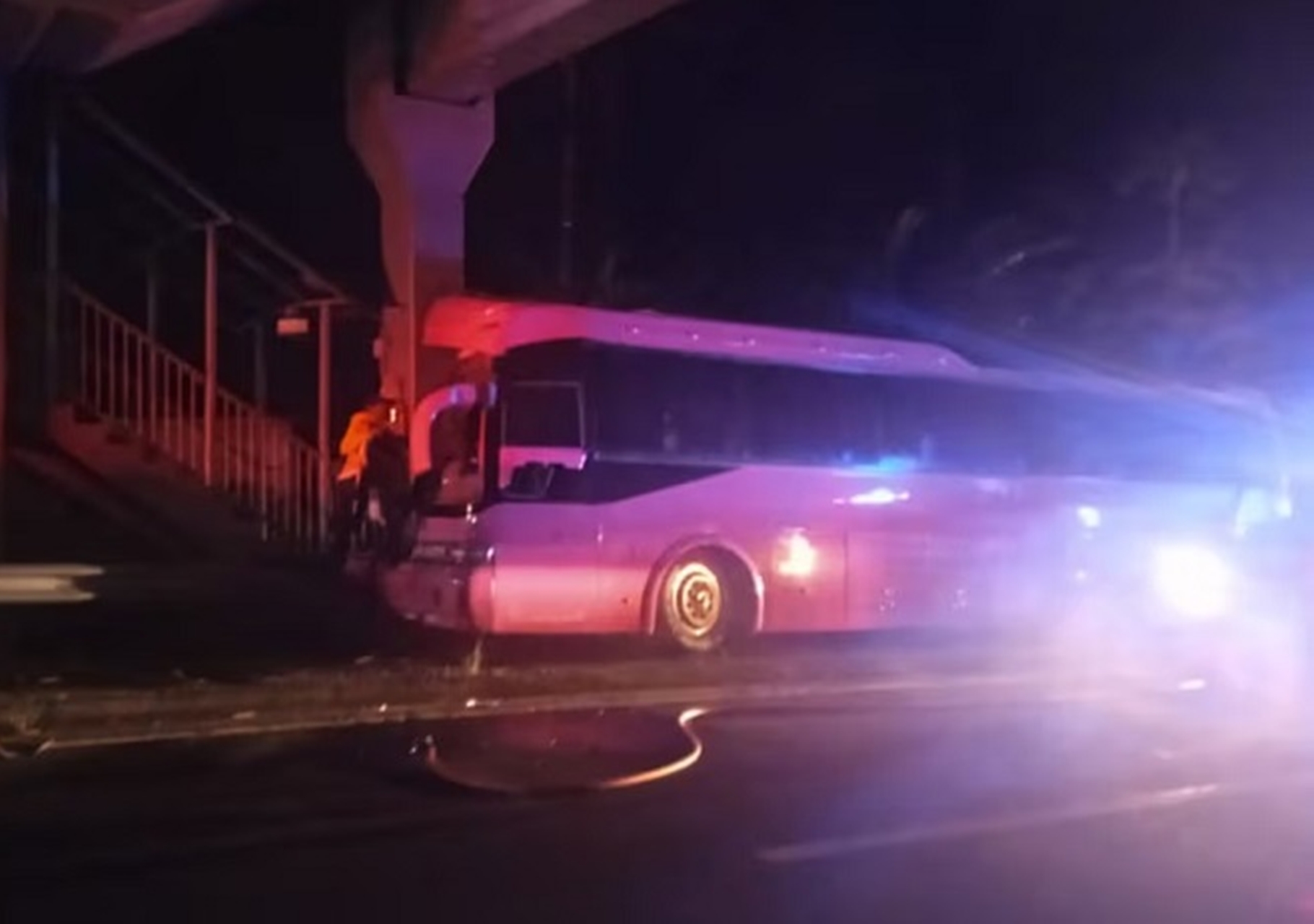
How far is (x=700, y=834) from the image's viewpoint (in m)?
9.66

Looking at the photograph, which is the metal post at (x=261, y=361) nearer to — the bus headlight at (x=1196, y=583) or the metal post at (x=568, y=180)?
the metal post at (x=568, y=180)

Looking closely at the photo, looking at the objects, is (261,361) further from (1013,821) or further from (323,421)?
(1013,821)

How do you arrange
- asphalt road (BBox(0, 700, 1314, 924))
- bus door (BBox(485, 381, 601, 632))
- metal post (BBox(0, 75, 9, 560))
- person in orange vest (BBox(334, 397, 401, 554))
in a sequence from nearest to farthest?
asphalt road (BBox(0, 700, 1314, 924)) < bus door (BBox(485, 381, 601, 632)) < person in orange vest (BBox(334, 397, 401, 554)) < metal post (BBox(0, 75, 9, 560))

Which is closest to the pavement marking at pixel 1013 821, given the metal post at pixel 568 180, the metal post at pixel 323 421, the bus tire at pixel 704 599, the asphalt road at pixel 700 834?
the asphalt road at pixel 700 834

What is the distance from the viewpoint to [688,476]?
59.9ft

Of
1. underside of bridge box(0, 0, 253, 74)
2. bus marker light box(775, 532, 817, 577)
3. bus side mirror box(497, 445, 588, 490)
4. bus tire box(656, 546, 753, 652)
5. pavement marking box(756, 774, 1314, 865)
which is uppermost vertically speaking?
underside of bridge box(0, 0, 253, 74)

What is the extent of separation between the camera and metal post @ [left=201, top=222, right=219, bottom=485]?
68.7ft

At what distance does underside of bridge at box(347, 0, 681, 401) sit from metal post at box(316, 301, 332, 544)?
2.40 ft

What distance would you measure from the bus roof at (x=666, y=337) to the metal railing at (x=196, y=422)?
2.26m

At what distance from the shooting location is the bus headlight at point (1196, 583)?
17.2 m

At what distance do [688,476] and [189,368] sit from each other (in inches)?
258

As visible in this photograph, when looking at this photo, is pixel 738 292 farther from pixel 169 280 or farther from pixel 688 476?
pixel 688 476

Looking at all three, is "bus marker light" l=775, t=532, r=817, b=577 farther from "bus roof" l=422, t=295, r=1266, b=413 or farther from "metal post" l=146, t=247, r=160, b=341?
"metal post" l=146, t=247, r=160, b=341

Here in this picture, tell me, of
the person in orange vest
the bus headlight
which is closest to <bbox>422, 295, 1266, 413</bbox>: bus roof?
the person in orange vest
